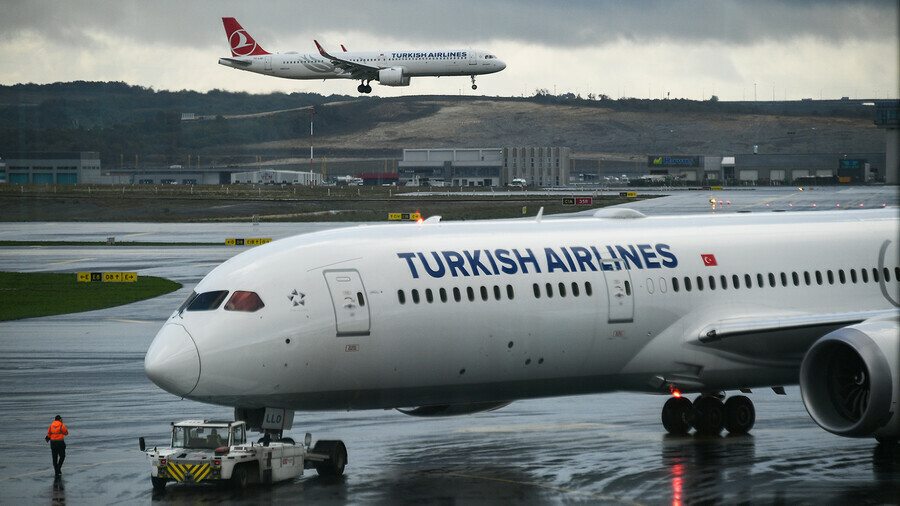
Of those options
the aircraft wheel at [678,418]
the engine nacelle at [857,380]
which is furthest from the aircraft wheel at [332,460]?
the engine nacelle at [857,380]

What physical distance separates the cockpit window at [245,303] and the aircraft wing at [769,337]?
8.90m

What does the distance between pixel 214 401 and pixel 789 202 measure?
8406 cm

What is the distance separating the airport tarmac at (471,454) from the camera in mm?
19703

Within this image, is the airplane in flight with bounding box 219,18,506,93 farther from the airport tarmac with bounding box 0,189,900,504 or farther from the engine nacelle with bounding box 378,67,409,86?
the airport tarmac with bounding box 0,189,900,504

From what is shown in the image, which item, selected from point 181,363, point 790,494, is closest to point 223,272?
point 181,363

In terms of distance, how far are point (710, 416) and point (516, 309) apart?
6.01 metres

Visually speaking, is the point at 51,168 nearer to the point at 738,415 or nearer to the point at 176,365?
the point at 738,415

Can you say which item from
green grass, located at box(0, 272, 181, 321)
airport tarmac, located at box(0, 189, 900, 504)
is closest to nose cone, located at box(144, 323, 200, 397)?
airport tarmac, located at box(0, 189, 900, 504)

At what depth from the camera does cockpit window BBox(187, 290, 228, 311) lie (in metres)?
20.4

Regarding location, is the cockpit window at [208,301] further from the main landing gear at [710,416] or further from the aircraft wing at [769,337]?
the main landing gear at [710,416]

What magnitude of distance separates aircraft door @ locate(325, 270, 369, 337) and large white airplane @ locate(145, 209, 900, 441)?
0.08ft

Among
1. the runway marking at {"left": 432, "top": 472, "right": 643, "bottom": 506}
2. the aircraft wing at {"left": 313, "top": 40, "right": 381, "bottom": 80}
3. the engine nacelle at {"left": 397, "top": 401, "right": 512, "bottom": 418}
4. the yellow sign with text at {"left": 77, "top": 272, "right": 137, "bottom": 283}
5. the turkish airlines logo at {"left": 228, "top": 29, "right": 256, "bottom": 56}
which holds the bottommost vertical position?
the runway marking at {"left": 432, "top": 472, "right": 643, "bottom": 506}

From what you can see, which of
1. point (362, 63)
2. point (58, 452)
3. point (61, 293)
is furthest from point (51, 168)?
point (58, 452)

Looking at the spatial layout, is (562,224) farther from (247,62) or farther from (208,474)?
(247,62)
